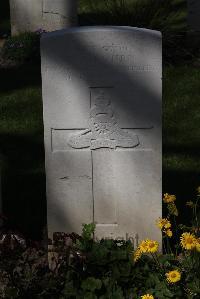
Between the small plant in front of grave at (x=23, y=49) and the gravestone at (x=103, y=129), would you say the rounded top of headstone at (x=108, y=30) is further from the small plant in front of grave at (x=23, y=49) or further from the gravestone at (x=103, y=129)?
the small plant in front of grave at (x=23, y=49)

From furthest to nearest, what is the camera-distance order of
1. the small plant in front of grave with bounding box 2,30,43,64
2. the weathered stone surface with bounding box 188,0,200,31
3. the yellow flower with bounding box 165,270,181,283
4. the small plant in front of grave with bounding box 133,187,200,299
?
the weathered stone surface with bounding box 188,0,200,31 < the small plant in front of grave with bounding box 2,30,43,64 < the small plant in front of grave with bounding box 133,187,200,299 < the yellow flower with bounding box 165,270,181,283

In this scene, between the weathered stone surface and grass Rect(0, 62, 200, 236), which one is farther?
the weathered stone surface

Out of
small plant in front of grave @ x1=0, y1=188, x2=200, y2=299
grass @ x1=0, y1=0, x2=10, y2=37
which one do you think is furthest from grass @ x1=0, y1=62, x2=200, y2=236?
grass @ x1=0, y1=0, x2=10, y2=37

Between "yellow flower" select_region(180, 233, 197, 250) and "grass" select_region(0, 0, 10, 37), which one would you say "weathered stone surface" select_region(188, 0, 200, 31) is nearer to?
"grass" select_region(0, 0, 10, 37)

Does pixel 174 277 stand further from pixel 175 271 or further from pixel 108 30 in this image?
pixel 108 30

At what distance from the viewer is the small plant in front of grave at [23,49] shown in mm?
10000

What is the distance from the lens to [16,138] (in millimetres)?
7508

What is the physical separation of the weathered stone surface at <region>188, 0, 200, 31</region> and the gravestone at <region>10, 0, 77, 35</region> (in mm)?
1499

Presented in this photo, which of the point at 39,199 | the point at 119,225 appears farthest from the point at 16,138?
the point at 119,225

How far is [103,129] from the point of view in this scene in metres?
4.62

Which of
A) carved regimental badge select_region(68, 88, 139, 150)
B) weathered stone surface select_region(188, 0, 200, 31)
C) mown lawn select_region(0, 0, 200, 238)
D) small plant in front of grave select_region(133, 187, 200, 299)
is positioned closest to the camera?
small plant in front of grave select_region(133, 187, 200, 299)

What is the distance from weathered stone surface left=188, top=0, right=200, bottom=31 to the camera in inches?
403

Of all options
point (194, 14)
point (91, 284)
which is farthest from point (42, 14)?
point (91, 284)

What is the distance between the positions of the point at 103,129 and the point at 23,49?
5.63 m
